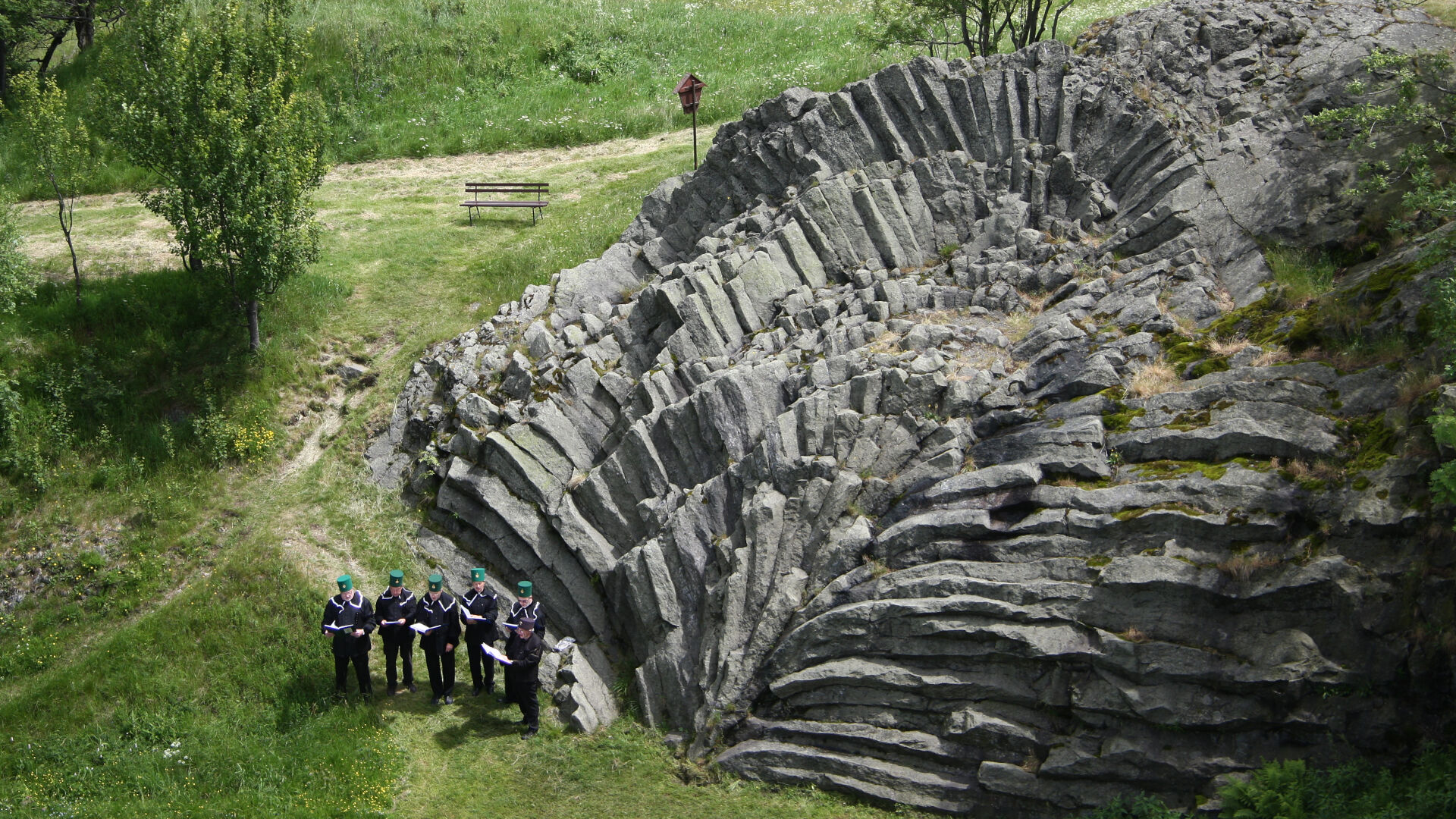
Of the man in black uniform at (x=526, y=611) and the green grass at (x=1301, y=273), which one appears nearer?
the man in black uniform at (x=526, y=611)

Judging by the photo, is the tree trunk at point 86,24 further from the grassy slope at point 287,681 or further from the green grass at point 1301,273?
the green grass at point 1301,273

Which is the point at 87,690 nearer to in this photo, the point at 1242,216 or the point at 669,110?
the point at 1242,216

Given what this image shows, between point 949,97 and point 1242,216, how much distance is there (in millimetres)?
7337

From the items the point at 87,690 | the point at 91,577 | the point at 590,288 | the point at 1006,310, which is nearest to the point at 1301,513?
the point at 1006,310

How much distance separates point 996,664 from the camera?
1400 centimetres

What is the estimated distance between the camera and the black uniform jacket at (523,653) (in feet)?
54.0

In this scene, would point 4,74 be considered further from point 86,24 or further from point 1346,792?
point 1346,792

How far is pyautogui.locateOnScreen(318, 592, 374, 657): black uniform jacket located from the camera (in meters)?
17.4

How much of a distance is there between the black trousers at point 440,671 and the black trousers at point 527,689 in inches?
55.2

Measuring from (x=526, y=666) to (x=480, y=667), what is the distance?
6.96 feet

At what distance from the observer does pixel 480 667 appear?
59.8 ft

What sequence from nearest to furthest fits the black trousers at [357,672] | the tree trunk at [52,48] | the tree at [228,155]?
the black trousers at [357,672]
the tree at [228,155]
the tree trunk at [52,48]

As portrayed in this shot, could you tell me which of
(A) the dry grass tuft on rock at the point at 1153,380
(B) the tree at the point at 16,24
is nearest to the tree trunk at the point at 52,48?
(B) the tree at the point at 16,24

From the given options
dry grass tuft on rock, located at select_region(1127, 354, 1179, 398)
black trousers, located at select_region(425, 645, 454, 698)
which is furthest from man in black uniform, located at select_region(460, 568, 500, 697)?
dry grass tuft on rock, located at select_region(1127, 354, 1179, 398)
